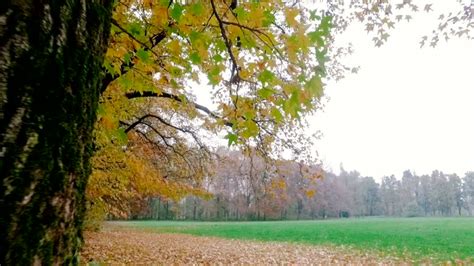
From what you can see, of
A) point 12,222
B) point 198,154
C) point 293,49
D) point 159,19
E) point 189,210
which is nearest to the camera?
point 12,222

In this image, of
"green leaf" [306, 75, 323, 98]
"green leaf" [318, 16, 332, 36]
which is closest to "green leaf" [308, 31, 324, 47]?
"green leaf" [318, 16, 332, 36]

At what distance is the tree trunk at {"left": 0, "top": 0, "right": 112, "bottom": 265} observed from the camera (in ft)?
3.19

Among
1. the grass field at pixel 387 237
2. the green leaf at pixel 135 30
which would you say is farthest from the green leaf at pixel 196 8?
the grass field at pixel 387 237

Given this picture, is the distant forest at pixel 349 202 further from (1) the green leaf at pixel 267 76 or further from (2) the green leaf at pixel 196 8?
(2) the green leaf at pixel 196 8

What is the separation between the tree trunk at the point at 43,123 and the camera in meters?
0.97

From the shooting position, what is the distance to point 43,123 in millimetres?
1069

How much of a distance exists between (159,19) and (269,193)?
4234 mm

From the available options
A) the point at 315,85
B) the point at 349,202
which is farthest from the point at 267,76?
the point at 349,202

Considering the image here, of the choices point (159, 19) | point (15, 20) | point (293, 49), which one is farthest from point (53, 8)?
point (159, 19)

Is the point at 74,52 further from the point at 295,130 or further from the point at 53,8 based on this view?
the point at 295,130

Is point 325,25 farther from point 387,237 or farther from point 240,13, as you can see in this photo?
point 387,237

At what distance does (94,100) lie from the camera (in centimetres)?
140

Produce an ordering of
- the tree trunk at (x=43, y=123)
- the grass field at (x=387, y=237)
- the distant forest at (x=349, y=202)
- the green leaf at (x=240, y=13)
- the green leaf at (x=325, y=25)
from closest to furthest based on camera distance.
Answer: the tree trunk at (x=43, y=123) → the green leaf at (x=325, y=25) → the green leaf at (x=240, y=13) → the grass field at (x=387, y=237) → the distant forest at (x=349, y=202)

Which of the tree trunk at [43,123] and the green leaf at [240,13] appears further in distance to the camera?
the green leaf at [240,13]
